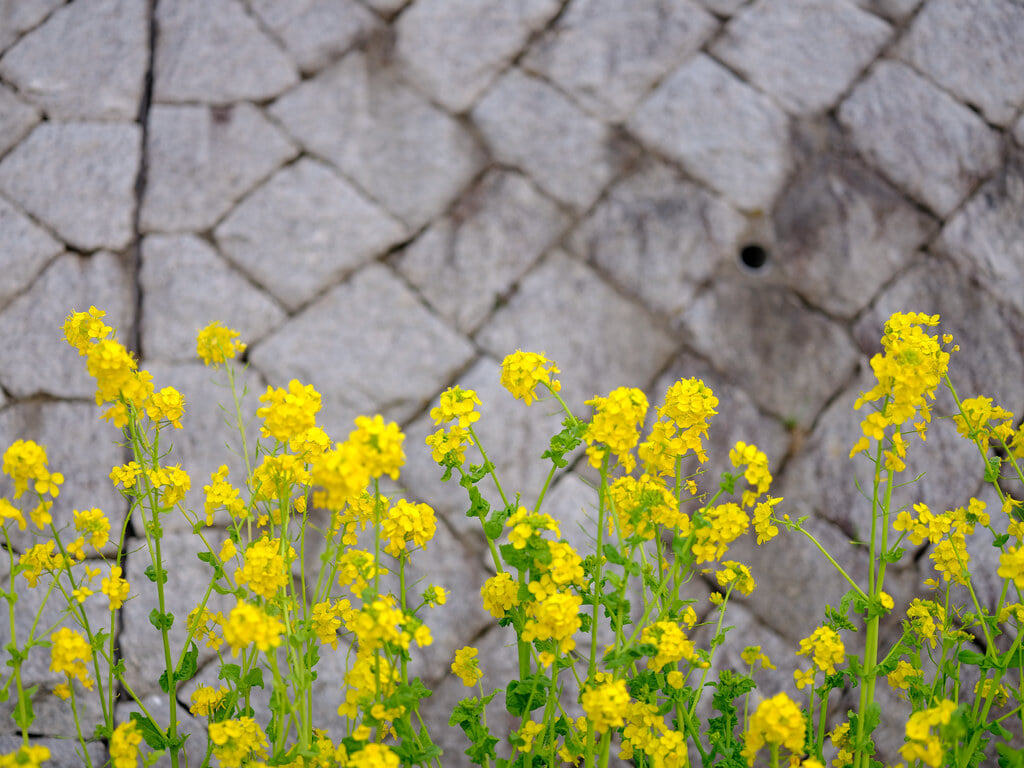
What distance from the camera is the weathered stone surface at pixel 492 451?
162 centimetres

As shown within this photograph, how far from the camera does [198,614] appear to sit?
98cm

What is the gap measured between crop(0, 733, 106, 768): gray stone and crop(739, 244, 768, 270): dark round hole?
58.9 inches

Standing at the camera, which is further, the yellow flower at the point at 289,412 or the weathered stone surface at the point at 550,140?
the weathered stone surface at the point at 550,140

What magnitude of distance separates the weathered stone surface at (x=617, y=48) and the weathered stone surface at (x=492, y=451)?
0.62m

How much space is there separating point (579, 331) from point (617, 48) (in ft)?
2.01

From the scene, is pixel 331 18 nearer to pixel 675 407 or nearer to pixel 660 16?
pixel 660 16

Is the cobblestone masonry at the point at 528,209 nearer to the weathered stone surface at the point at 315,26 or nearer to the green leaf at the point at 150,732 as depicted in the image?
the weathered stone surface at the point at 315,26

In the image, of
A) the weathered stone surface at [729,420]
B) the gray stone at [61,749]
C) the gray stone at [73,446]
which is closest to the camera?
the gray stone at [61,749]

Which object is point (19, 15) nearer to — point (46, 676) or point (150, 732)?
point (46, 676)

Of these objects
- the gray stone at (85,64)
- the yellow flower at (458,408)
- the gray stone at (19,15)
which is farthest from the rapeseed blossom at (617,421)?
the gray stone at (19,15)

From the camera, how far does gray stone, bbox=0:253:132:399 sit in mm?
1605

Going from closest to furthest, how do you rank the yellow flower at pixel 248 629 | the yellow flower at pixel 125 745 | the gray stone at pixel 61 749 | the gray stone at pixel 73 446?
the yellow flower at pixel 248 629
the yellow flower at pixel 125 745
the gray stone at pixel 61 749
the gray stone at pixel 73 446

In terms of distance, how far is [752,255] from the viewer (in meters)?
1.74

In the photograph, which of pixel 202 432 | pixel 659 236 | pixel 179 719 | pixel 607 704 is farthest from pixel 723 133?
pixel 179 719
